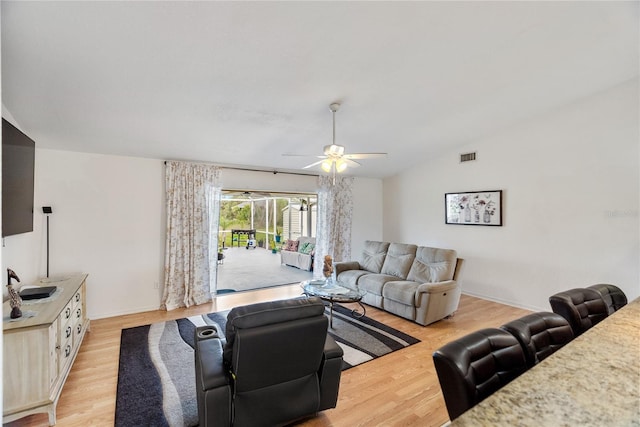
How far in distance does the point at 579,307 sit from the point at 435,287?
6.54ft

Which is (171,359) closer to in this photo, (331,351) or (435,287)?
(331,351)

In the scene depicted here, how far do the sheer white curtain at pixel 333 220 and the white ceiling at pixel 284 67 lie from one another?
202cm

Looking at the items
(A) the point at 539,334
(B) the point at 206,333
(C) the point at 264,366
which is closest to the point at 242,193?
(B) the point at 206,333

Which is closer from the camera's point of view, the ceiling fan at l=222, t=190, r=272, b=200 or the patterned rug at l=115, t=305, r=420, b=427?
the patterned rug at l=115, t=305, r=420, b=427

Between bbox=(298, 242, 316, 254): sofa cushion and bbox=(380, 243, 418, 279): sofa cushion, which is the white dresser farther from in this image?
bbox=(298, 242, 316, 254): sofa cushion

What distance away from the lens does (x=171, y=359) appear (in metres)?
3.00

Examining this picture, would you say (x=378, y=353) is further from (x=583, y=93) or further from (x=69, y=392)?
(x=583, y=93)

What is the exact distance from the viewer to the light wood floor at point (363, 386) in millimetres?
2158

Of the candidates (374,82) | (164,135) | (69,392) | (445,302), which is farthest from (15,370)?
(445,302)

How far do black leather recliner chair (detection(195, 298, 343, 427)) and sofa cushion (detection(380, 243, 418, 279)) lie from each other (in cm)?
299

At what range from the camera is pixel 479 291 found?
5246 millimetres

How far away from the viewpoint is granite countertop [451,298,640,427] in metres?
0.77

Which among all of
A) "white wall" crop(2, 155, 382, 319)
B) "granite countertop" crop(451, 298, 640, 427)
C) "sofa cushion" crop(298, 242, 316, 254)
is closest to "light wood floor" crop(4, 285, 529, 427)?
"white wall" crop(2, 155, 382, 319)

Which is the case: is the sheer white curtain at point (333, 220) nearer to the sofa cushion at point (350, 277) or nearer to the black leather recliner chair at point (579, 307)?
the sofa cushion at point (350, 277)
